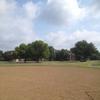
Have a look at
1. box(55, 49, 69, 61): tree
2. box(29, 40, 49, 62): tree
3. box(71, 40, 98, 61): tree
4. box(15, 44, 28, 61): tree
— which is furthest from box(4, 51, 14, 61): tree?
box(71, 40, 98, 61): tree

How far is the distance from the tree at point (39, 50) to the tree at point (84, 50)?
32.4 meters

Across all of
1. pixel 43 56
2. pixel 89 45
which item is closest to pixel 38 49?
pixel 43 56

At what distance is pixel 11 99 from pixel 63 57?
12403cm

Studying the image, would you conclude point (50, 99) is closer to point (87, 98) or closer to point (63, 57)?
point (87, 98)

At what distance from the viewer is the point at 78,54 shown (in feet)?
452

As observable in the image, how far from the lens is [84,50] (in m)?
135

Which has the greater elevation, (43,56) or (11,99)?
(43,56)

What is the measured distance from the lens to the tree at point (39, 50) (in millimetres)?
107262

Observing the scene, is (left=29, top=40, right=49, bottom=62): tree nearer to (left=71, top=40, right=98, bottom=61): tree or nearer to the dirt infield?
(left=71, top=40, right=98, bottom=61): tree

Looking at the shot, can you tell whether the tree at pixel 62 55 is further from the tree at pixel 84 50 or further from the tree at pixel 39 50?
the tree at pixel 39 50

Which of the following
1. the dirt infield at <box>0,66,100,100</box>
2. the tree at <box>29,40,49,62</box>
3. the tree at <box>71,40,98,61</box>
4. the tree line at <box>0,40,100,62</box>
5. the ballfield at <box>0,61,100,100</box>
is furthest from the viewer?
the tree at <box>71,40,98,61</box>

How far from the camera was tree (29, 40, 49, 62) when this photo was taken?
4223 inches

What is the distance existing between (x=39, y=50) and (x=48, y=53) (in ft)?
14.6

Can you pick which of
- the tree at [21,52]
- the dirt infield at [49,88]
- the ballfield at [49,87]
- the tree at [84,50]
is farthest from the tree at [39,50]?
the dirt infield at [49,88]
